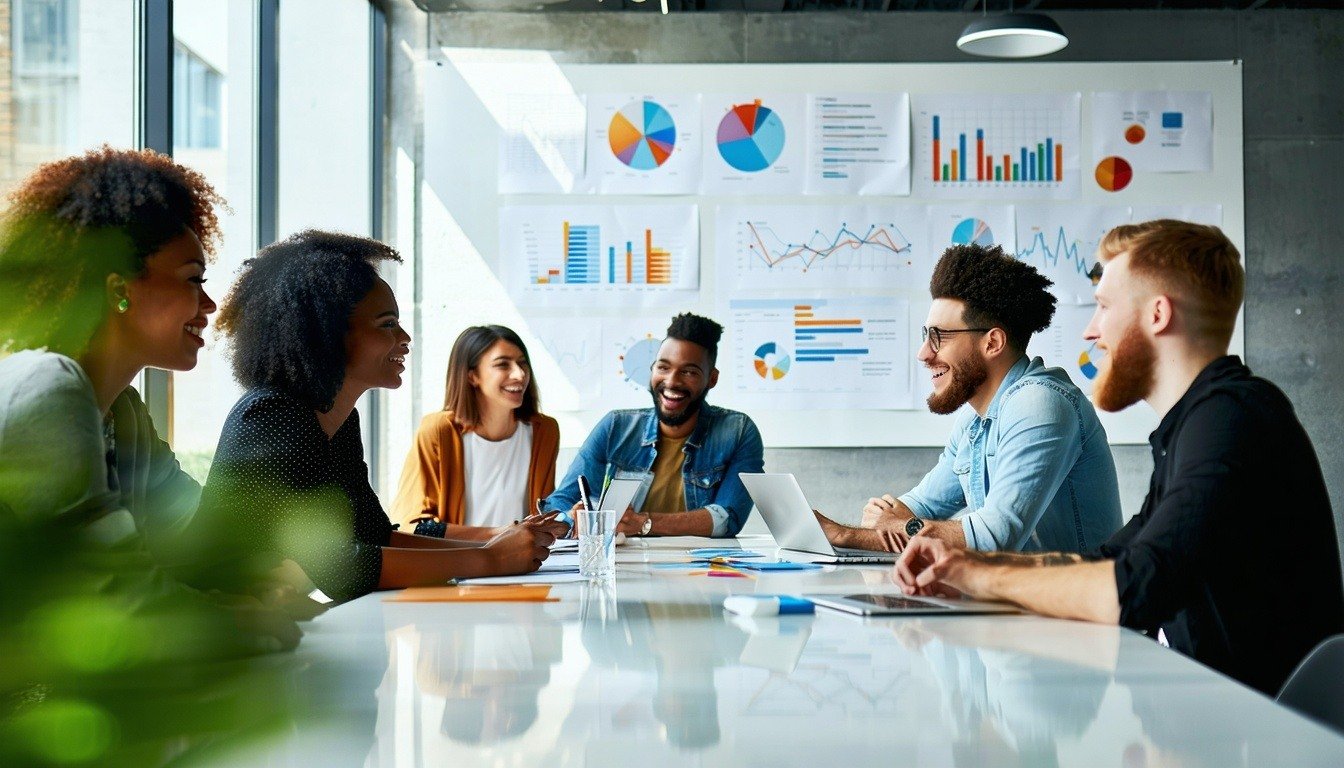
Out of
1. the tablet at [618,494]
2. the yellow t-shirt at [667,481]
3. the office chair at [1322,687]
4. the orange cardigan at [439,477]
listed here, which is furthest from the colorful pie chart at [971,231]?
the office chair at [1322,687]

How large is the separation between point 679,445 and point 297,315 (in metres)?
2.10

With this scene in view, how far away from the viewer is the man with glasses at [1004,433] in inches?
105

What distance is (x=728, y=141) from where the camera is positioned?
17.1ft

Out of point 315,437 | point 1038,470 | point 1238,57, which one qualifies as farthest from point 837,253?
point 315,437

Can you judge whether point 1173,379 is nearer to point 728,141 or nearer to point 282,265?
point 282,265

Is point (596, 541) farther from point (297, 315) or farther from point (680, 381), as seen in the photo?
point (680, 381)

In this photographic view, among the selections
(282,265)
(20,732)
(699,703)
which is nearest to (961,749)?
(699,703)

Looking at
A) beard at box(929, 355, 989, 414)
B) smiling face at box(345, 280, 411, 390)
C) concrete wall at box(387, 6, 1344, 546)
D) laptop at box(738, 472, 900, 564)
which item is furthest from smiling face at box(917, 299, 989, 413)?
concrete wall at box(387, 6, 1344, 546)

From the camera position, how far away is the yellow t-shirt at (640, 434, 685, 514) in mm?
4105

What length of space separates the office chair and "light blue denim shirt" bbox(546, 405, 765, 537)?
2.58m

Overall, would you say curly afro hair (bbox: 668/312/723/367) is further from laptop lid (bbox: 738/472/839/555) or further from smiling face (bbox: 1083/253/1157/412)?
smiling face (bbox: 1083/253/1157/412)

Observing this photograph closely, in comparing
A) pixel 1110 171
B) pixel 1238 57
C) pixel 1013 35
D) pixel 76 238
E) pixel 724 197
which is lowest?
pixel 76 238

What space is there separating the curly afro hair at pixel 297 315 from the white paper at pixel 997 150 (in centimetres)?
339

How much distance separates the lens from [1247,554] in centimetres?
169
